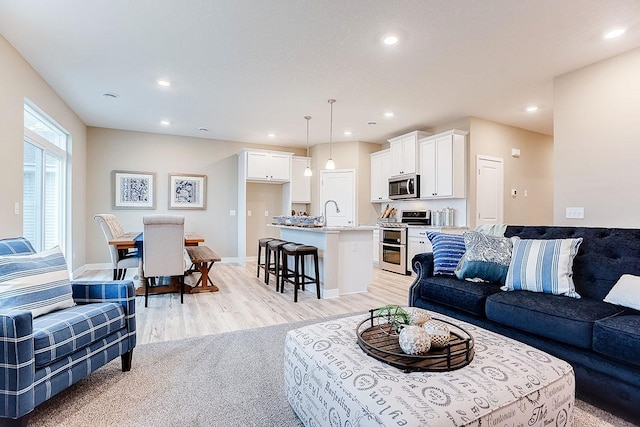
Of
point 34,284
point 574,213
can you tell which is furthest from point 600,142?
point 34,284

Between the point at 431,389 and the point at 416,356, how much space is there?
196 millimetres

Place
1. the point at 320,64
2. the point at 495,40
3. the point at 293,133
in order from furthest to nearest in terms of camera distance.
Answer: the point at 293,133 → the point at 320,64 → the point at 495,40

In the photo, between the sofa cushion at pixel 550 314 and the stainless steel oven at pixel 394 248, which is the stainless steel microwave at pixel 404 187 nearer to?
Result: the stainless steel oven at pixel 394 248

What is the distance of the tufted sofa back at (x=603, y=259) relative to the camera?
2.17 metres

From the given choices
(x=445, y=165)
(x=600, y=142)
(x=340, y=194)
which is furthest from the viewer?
(x=340, y=194)

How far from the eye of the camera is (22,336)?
4.72 ft

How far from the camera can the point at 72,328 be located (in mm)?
1692

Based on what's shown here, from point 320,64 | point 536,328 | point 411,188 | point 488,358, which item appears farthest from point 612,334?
point 411,188

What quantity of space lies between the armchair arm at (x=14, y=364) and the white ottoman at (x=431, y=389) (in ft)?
4.03

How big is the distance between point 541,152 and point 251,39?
19.1ft

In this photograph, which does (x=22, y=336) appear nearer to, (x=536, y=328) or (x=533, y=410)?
(x=533, y=410)

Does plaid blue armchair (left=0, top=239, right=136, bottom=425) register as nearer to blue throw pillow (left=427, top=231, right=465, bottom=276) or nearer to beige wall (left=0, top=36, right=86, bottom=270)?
beige wall (left=0, top=36, right=86, bottom=270)

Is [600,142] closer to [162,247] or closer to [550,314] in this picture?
[550,314]

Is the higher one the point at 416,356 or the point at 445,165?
the point at 445,165
